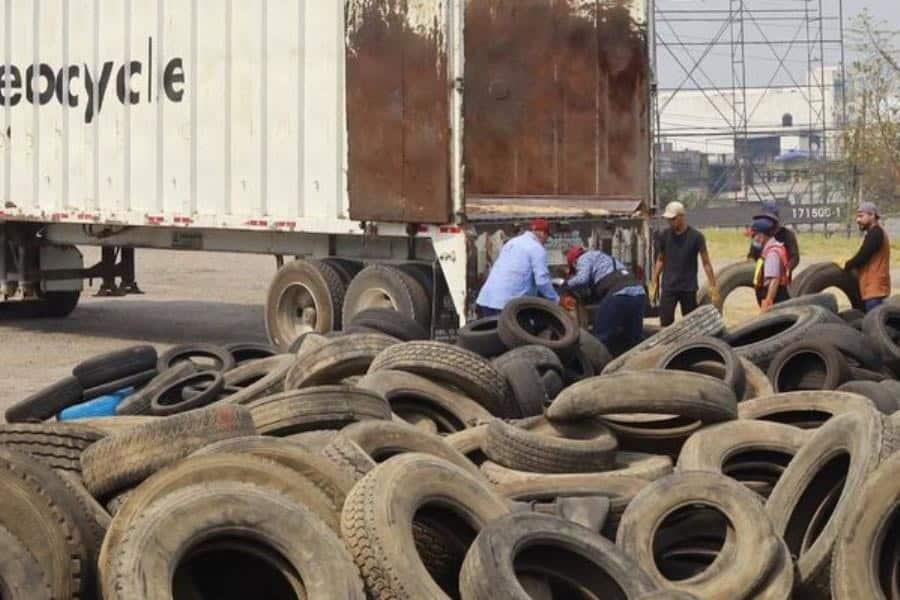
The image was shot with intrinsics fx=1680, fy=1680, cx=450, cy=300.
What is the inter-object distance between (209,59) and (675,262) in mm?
5314

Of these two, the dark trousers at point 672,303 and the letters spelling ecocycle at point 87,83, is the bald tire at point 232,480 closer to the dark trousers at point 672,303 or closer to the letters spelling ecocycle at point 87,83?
the dark trousers at point 672,303

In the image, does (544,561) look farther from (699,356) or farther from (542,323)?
(542,323)

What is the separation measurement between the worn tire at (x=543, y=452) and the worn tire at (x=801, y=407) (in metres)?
1.20

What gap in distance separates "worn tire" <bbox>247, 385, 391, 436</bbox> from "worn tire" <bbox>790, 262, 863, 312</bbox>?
800 cm

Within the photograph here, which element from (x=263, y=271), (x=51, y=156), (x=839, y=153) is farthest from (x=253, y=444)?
(x=839, y=153)

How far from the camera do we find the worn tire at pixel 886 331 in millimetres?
11117

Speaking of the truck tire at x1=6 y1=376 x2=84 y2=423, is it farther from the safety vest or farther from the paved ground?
the safety vest

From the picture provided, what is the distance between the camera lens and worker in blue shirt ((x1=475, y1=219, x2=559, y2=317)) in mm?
13258

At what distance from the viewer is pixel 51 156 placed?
1889cm

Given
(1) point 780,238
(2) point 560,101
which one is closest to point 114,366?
(2) point 560,101

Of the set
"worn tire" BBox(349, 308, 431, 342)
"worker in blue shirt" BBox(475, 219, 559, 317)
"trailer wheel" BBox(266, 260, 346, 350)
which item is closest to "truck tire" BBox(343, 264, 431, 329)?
"trailer wheel" BBox(266, 260, 346, 350)

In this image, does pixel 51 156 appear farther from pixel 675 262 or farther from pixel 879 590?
pixel 879 590

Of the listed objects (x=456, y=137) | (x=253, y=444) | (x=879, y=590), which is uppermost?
(x=456, y=137)

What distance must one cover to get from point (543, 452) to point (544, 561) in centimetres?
169
